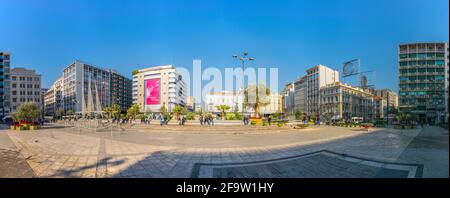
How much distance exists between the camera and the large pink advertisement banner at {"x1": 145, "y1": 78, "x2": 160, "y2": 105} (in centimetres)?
4703

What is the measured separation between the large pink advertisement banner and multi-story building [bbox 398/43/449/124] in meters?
47.8

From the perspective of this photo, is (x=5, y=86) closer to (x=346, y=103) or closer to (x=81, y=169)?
(x=81, y=169)

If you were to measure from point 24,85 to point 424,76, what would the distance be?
139ft

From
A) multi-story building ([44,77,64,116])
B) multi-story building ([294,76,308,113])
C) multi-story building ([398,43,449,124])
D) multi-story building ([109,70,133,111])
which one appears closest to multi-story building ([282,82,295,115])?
multi-story building ([294,76,308,113])

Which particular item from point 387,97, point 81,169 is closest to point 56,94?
point 81,169

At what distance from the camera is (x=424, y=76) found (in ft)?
16.3

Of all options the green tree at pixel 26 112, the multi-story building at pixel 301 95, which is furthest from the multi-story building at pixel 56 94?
the multi-story building at pixel 301 95
